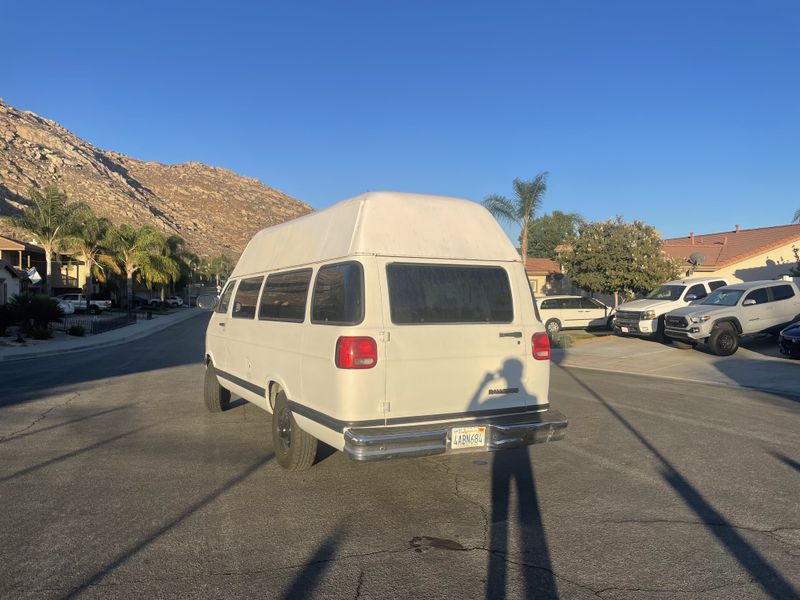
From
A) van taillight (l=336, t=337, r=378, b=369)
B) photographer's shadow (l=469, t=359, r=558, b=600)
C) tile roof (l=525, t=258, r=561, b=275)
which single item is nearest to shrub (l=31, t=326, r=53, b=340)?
photographer's shadow (l=469, t=359, r=558, b=600)

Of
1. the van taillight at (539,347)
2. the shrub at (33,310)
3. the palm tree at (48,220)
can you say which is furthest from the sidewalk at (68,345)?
the palm tree at (48,220)

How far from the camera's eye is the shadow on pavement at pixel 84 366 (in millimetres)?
12188

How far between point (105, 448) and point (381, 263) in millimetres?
4402

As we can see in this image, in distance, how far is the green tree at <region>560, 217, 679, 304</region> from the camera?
24.6 m

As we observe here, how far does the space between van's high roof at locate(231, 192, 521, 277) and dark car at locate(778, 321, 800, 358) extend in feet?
38.1

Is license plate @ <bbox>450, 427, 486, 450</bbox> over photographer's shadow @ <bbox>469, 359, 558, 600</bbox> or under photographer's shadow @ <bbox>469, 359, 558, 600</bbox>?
over

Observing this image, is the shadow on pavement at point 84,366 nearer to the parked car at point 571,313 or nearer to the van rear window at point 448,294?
the van rear window at point 448,294

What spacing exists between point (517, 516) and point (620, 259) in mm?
21660

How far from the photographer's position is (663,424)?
868 cm

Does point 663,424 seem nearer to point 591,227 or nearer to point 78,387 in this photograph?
point 78,387

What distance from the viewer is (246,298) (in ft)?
25.8

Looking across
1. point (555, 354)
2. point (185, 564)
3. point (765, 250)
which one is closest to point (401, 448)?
point (185, 564)

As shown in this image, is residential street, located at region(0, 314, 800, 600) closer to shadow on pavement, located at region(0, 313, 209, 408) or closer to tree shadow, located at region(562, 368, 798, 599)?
tree shadow, located at region(562, 368, 798, 599)

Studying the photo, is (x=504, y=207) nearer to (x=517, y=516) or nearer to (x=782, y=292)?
(x=782, y=292)
